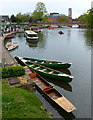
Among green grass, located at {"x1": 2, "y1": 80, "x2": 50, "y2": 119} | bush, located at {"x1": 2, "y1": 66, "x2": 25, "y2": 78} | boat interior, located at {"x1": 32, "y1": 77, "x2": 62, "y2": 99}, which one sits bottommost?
boat interior, located at {"x1": 32, "y1": 77, "x2": 62, "y2": 99}

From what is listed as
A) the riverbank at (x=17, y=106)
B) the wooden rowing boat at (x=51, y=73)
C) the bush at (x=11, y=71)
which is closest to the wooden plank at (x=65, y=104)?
the riverbank at (x=17, y=106)

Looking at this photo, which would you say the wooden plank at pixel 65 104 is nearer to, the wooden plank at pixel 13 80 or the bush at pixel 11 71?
the wooden plank at pixel 13 80

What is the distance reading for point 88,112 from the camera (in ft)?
41.3

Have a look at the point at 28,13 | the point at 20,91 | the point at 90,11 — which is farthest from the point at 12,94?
the point at 28,13

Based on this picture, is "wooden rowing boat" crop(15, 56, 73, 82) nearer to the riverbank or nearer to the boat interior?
the boat interior

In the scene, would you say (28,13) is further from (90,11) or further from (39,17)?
(90,11)

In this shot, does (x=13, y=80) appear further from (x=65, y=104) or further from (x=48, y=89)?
(x=65, y=104)

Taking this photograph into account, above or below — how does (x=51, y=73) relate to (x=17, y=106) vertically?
above

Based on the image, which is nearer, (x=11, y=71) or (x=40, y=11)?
(x=11, y=71)

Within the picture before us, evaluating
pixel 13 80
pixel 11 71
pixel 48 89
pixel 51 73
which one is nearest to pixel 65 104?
pixel 48 89

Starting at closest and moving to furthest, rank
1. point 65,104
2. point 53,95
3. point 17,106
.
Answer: point 17,106, point 65,104, point 53,95

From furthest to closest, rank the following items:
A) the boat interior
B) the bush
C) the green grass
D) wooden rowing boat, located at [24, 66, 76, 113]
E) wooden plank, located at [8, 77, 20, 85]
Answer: the bush → the boat interior → wooden plank, located at [8, 77, 20, 85] → wooden rowing boat, located at [24, 66, 76, 113] → the green grass

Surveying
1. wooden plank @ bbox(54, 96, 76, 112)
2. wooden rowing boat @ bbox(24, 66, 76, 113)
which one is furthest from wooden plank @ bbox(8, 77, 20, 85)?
wooden plank @ bbox(54, 96, 76, 112)

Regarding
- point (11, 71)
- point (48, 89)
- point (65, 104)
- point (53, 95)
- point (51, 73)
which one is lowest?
point (65, 104)
